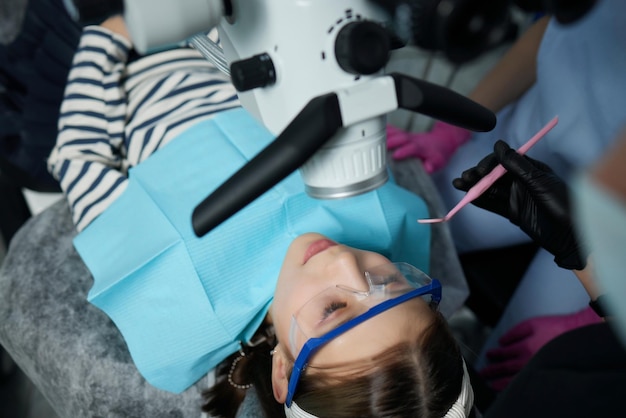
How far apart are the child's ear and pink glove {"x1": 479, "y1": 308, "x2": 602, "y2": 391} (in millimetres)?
473

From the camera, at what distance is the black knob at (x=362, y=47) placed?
0.43m

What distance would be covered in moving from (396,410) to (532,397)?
0.21 m

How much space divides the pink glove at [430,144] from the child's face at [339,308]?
387mm

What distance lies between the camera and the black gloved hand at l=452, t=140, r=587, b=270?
25.6 inches

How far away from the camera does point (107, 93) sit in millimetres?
1023

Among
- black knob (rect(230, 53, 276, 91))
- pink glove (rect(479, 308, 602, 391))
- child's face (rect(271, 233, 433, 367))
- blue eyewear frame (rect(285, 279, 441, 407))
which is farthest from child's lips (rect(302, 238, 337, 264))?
pink glove (rect(479, 308, 602, 391))

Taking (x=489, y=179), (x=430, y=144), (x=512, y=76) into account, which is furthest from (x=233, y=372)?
(x=512, y=76)

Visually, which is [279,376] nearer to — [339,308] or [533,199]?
[339,308]

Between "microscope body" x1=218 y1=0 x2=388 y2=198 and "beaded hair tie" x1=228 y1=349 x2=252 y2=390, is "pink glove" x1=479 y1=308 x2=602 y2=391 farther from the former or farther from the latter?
"microscope body" x1=218 y1=0 x2=388 y2=198

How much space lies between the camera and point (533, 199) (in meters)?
0.68

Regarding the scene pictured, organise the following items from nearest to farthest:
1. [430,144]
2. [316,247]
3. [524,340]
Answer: [316,247]
[524,340]
[430,144]

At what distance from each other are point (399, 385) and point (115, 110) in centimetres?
77

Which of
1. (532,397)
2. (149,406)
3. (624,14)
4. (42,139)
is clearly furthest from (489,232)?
(42,139)

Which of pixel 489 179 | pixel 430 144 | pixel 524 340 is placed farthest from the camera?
pixel 430 144
